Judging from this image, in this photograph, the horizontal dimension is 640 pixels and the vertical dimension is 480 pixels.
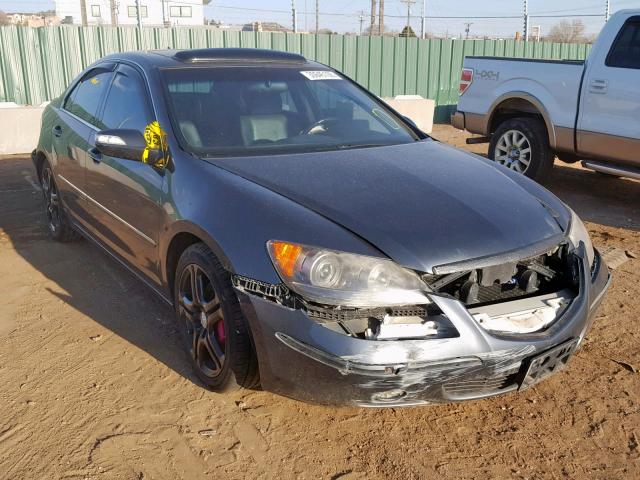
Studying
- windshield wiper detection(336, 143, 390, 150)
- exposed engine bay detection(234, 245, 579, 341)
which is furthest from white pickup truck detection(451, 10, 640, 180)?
exposed engine bay detection(234, 245, 579, 341)

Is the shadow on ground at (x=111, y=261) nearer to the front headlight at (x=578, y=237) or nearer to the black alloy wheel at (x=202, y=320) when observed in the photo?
the black alloy wheel at (x=202, y=320)

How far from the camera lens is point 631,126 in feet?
20.8

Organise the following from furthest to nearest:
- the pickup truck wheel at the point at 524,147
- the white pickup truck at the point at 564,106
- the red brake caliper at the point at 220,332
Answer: the pickup truck wheel at the point at 524,147 < the white pickup truck at the point at 564,106 < the red brake caliper at the point at 220,332

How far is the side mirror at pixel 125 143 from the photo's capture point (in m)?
3.40

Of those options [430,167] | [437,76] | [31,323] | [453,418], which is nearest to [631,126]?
[430,167]

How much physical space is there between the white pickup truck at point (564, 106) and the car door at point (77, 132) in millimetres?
4754

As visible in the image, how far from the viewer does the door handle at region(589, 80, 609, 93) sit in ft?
21.5

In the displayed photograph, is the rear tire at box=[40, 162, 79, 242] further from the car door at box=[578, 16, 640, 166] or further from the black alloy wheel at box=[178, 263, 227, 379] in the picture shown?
the car door at box=[578, 16, 640, 166]

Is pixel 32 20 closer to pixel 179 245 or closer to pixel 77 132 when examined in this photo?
pixel 77 132

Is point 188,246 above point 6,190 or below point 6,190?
above

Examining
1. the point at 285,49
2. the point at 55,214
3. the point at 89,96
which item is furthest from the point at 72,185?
the point at 285,49

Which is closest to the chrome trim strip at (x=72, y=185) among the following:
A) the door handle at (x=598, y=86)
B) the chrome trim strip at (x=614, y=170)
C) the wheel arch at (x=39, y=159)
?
the wheel arch at (x=39, y=159)

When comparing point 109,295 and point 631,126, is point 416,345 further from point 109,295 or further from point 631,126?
point 631,126

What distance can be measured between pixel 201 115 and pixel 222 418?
64.7 inches
